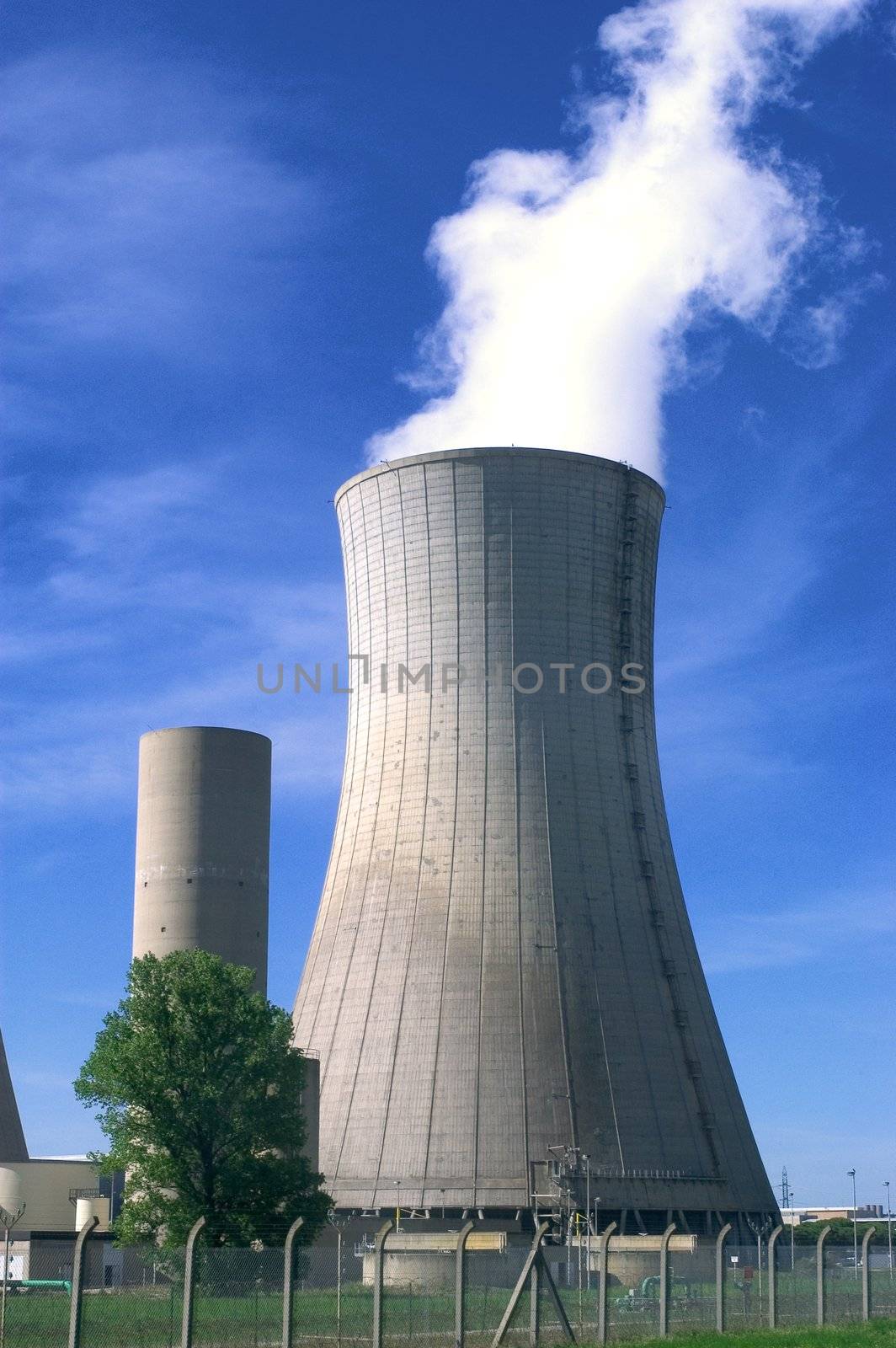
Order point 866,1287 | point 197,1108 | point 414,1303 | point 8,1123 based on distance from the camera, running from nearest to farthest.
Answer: point 414,1303 → point 866,1287 → point 197,1108 → point 8,1123

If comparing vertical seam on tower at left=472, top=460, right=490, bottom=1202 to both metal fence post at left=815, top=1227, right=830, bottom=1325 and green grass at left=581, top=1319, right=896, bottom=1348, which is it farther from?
green grass at left=581, top=1319, right=896, bottom=1348

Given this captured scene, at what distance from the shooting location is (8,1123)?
156 feet

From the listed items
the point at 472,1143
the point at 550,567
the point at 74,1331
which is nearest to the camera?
the point at 74,1331

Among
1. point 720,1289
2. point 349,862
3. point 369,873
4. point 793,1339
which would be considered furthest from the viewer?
point 349,862

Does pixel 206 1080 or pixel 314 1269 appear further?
pixel 314 1269

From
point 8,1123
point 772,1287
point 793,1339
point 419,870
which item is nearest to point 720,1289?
point 793,1339

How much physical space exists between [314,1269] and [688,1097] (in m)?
11.4

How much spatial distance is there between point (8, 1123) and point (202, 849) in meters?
14.4

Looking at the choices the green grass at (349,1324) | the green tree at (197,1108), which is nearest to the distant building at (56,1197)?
the green tree at (197,1108)

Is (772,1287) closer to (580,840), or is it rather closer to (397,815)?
(580,840)

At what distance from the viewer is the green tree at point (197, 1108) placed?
2255 centimetres

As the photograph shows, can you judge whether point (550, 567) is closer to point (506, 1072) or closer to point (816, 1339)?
point (506, 1072)

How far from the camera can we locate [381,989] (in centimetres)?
3391

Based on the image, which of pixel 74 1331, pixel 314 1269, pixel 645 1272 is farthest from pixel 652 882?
pixel 74 1331
